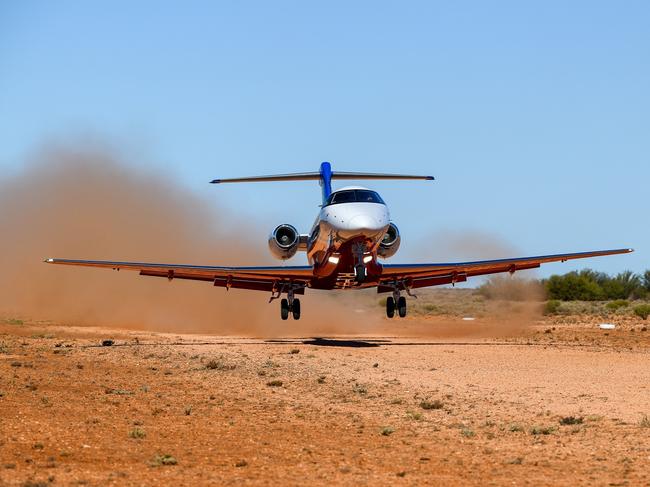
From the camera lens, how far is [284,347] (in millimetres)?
31203

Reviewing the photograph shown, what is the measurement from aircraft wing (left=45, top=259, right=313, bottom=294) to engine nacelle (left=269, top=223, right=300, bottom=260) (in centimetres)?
79

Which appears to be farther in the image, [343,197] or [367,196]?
[343,197]

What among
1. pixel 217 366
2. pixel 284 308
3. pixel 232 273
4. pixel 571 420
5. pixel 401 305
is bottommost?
pixel 571 420

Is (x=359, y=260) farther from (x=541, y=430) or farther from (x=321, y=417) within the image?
(x=541, y=430)

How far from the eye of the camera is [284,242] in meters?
34.3

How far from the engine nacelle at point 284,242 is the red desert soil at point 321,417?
22.4ft

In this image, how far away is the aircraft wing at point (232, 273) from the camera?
106ft

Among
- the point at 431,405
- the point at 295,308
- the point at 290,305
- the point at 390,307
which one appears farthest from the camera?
the point at 295,308

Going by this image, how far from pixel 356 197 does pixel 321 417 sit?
1529cm

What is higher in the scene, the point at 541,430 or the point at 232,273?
the point at 232,273

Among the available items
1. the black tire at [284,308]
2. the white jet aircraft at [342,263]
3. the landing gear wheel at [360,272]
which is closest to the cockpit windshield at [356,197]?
the white jet aircraft at [342,263]

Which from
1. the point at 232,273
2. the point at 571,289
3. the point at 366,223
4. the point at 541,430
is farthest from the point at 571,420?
the point at 571,289

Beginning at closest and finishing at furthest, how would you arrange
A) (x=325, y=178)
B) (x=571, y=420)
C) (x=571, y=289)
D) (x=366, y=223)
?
1. (x=571, y=420)
2. (x=366, y=223)
3. (x=325, y=178)
4. (x=571, y=289)

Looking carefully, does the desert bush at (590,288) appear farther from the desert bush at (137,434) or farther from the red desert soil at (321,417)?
the desert bush at (137,434)
